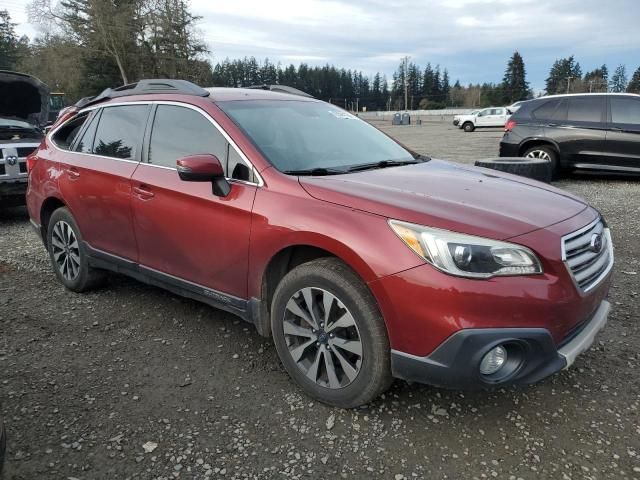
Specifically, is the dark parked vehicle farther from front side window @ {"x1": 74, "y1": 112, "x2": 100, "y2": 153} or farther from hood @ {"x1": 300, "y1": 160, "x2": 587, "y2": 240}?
hood @ {"x1": 300, "y1": 160, "x2": 587, "y2": 240}

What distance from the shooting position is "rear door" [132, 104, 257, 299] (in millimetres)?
3029

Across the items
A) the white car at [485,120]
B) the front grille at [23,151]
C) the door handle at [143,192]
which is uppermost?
the white car at [485,120]

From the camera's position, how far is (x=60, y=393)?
2.98 meters

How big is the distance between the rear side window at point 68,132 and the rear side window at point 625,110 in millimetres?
8801

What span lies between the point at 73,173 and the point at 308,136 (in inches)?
83.8

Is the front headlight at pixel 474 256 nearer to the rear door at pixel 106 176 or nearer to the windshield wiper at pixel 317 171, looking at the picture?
the windshield wiper at pixel 317 171

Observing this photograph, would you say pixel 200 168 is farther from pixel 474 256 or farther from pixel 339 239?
pixel 474 256

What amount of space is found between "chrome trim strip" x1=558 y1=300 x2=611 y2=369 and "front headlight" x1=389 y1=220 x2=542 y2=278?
43cm

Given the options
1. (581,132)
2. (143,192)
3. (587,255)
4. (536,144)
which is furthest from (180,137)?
(581,132)

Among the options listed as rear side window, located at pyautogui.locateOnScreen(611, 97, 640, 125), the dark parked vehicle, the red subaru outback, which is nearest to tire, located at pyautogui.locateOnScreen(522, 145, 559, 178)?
rear side window, located at pyautogui.locateOnScreen(611, 97, 640, 125)

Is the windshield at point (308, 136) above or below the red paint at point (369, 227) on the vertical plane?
above

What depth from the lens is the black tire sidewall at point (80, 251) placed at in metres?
4.32

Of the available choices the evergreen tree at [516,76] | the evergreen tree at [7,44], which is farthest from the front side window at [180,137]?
the evergreen tree at [516,76]

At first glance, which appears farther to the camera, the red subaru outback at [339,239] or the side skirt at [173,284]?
the side skirt at [173,284]
